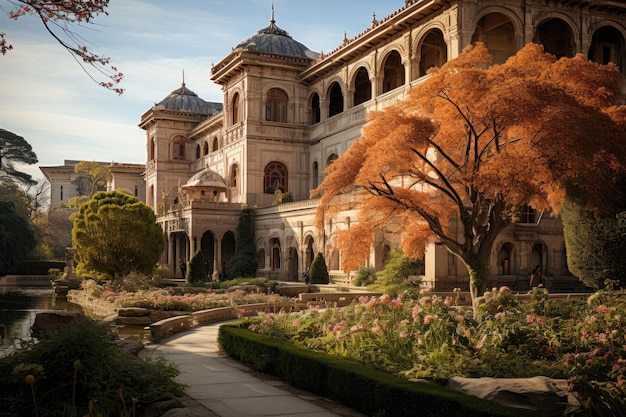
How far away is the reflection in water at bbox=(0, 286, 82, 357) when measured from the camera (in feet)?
69.5

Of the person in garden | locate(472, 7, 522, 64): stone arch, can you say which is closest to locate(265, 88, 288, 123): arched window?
locate(472, 7, 522, 64): stone arch

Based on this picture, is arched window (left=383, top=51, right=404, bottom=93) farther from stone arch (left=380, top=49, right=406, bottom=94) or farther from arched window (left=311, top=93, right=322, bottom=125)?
arched window (left=311, top=93, right=322, bottom=125)

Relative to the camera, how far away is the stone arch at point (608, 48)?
116 ft

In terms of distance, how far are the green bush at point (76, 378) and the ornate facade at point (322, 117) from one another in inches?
843

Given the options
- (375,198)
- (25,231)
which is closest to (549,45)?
(375,198)

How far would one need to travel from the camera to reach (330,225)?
1453 inches

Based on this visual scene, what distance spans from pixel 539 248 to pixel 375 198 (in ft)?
46.9

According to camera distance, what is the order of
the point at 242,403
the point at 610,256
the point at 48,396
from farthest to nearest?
the point at 610,256 → the point at 242,403 → the point at 48,396

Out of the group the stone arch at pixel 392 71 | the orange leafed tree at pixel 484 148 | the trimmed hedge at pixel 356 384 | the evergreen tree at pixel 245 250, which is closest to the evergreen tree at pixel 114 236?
the evergreen tree at pixel 245 250

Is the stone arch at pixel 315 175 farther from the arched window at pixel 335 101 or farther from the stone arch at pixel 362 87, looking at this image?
the stone arch at pixel 362 87

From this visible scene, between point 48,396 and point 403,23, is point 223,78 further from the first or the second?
point 48,396

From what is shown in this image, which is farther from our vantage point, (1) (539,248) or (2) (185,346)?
(1) (539,248)

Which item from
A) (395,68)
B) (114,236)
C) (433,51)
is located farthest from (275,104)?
(114,236)

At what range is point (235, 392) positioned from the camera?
10156 mm
